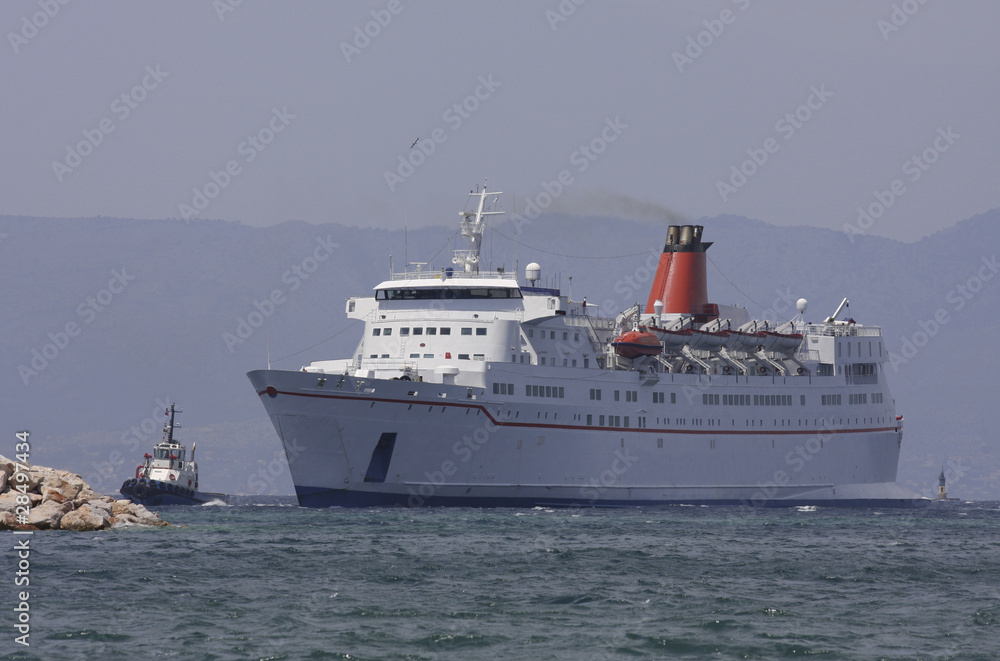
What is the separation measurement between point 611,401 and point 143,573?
28332 mm

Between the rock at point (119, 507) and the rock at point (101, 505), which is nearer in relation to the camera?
the rock at point (101, 505)

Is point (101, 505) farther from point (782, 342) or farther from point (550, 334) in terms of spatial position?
point (782, 342)

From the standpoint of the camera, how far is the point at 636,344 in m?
53.9

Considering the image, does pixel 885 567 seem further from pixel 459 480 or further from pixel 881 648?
pixel 459 480

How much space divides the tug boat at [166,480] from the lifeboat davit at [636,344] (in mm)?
21461

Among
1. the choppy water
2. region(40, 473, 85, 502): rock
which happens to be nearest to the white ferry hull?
the choppy water

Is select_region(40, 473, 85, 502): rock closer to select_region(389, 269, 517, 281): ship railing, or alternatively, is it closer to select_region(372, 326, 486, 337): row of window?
select_region(372, 326, 486, 337): row of window

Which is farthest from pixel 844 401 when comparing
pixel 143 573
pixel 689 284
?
pixel 143 573

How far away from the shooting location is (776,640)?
2147 cm

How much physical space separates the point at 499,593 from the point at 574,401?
25.8 metres

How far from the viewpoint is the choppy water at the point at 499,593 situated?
2097 centimetres

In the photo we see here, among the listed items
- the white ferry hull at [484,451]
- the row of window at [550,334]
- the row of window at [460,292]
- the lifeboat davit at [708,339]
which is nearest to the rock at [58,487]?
the white ferry hull at [484,451]

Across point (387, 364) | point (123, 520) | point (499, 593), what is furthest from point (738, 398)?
Answer: point (499, 593)

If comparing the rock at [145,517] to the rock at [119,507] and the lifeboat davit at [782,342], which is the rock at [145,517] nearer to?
the rock at [119,507]
